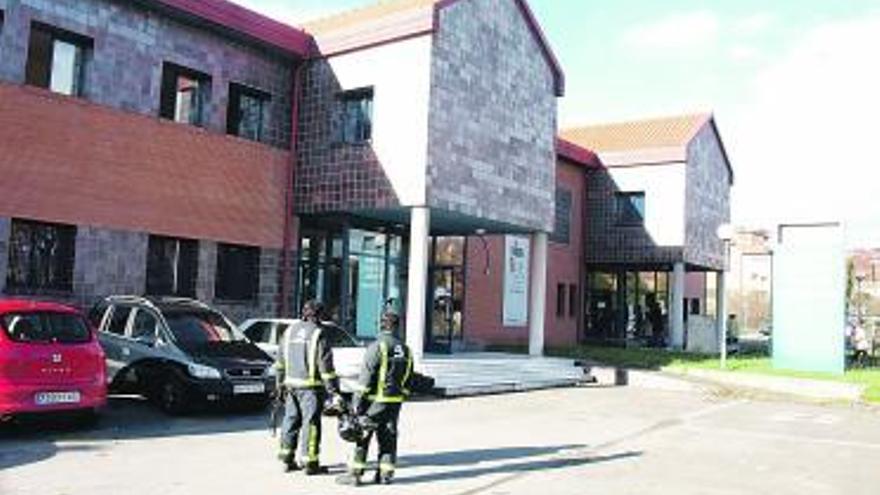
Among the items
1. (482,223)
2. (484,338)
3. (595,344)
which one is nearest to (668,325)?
(595,344)

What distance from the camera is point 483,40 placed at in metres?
20.7

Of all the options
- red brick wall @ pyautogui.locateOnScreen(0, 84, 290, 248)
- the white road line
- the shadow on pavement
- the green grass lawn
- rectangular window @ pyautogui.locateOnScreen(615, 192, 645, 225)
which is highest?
rectangular window @ pyautogui.locateOnScreen(615, 192, 645, 225)

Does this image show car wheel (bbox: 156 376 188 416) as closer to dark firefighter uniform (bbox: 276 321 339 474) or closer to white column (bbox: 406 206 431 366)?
dark firefighter uniform (bbox: 276 321 339 474)

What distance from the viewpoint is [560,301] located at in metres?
32.5

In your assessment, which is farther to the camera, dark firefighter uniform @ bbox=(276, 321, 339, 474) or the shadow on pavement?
the shadow on pavement

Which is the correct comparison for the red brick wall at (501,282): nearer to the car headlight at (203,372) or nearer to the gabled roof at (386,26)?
the gabled roof at (386,26)

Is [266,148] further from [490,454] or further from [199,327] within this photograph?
[490,454]

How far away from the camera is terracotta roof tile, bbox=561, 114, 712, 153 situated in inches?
1283

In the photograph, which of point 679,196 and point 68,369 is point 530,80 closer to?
point 679,196

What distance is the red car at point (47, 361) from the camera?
1070cm

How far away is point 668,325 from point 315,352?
27.1m

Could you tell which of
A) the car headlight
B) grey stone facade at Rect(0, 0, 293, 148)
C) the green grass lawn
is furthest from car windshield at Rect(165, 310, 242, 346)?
the green grass lawn

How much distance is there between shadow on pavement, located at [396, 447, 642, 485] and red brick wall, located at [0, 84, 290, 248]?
8.90 m

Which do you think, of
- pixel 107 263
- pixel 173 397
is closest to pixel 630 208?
pixel 107 263
